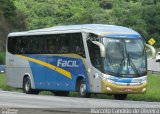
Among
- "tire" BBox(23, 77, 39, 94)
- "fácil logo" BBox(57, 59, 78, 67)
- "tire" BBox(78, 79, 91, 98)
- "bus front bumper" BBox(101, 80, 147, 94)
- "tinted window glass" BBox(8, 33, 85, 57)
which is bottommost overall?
"tire" BBox(23, 77, 39, 94)

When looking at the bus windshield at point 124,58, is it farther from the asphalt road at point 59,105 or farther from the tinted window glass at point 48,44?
the asphalt road at point 59,105

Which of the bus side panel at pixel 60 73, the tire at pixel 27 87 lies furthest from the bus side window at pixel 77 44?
the tire at pixel 27 87

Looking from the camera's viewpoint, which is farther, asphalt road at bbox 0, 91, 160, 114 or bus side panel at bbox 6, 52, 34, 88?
bus side panel at bbox 6, 52, 34, 88

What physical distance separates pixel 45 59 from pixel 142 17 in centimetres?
9732

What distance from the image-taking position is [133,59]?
28406mm

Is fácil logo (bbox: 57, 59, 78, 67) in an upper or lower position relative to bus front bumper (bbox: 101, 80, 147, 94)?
upper

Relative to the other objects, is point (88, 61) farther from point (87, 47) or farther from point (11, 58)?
point (11, 58)

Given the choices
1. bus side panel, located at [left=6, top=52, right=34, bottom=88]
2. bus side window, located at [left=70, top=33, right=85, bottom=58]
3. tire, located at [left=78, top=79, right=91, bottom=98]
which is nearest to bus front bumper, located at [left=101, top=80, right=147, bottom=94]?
tire, located at [left=78, top=79, right=91, bottom=98]

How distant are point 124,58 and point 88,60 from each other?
5.84ft

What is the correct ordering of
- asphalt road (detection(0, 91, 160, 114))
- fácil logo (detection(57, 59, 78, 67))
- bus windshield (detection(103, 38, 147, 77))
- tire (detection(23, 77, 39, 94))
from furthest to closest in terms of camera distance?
1. tire (detection(23, 77, 39, 94))
2. fácil logo (detection(57, 59, 78, 67))
3. bus windshield (detection(103, 38, 147, 77))
4. asphalt road (detection(0, 91, 160, 114))

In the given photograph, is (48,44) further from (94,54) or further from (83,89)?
(94,54)

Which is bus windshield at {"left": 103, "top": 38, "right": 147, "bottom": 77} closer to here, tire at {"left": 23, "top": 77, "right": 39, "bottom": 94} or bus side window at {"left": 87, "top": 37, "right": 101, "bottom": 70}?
bus side window at {"left": 87, "top": 37, "right": 101, "bottom": 70}

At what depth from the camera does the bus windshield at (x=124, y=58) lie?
28.1 meters

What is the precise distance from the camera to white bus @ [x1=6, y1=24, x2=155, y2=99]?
28078 millimetres
